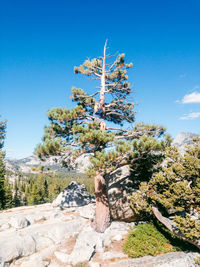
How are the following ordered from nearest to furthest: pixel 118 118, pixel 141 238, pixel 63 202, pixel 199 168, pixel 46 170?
pixel 199 168
pixel 141 238
pixel 46 170
pixel 118 118
pixel 63 202

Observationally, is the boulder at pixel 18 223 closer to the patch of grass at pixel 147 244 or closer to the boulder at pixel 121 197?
the boulder at pixel 121 197

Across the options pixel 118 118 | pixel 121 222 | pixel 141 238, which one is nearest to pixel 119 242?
pixel 141 238

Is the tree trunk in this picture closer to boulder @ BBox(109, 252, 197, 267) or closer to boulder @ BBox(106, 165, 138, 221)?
boulder @ BBox(106, 165, 138, 221)

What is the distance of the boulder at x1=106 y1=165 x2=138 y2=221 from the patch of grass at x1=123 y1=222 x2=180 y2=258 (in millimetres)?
2513

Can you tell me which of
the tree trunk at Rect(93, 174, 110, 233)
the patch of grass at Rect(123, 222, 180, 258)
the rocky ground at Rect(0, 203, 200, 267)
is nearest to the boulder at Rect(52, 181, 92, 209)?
the rocky ground at Rect(0, 203, 200, 267)

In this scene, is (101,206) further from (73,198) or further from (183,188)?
(73,198)

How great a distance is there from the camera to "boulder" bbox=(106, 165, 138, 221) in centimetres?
1148

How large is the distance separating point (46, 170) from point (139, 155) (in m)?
5.96

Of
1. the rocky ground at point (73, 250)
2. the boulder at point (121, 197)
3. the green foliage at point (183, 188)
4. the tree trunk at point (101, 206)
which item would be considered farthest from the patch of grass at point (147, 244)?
the boulder at point (121, 197)

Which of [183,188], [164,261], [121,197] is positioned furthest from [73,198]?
[183,188]

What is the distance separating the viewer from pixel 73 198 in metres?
18.2

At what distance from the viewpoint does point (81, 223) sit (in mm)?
11938

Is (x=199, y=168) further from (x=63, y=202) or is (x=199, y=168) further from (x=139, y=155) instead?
(x=63, y=202)

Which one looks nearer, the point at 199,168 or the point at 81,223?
the point at 199,168
